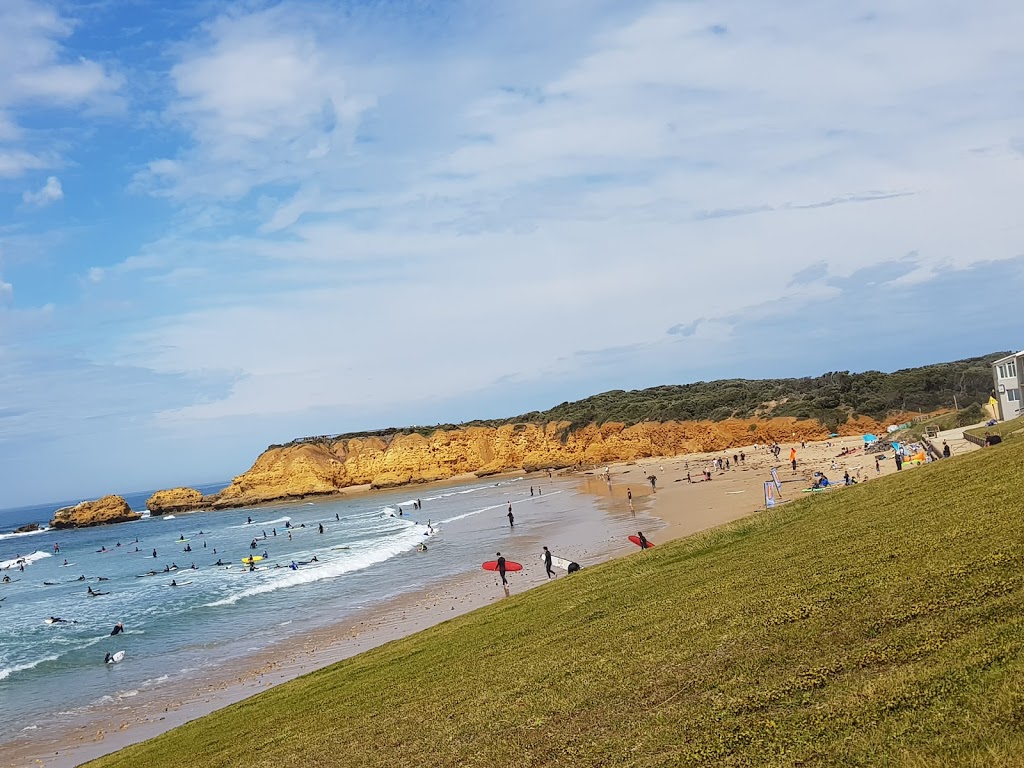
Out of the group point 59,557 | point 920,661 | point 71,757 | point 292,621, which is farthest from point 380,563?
point 59,557

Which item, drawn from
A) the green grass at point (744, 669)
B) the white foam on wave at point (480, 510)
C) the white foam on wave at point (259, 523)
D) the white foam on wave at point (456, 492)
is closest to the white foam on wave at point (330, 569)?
the white foam on wave at point (480, 510)

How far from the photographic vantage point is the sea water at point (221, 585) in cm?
2644

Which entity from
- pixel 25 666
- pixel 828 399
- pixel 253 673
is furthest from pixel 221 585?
pixel 828 399

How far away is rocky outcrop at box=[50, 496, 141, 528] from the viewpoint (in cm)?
13238

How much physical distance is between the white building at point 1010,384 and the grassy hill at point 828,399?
24.0 m

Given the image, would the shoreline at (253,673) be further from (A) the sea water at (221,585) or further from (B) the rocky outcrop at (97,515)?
(B) the rocky outcrop at (97,515)

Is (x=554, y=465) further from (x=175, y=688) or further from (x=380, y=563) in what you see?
(x=175, y=688)

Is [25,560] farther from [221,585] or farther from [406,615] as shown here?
[406,615]

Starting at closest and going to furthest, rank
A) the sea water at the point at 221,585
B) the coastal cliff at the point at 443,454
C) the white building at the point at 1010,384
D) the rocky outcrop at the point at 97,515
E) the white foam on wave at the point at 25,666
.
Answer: the sea water at the point at 221,585 < the white foam on wave at the point at 25,666 < the white building at the point at 1010,384 < the coastal cliff at the point at 443,454 < the rocky outcrop at the point at 97,515

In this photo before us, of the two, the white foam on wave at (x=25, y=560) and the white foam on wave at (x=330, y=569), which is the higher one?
the white foam on wave at (x=25, y=560)

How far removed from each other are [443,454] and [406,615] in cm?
9219

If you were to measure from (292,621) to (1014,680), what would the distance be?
29987mm

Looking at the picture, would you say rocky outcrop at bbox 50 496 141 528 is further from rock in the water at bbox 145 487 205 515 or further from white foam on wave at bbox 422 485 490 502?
white foam on wave at bbox 422 485 490 502

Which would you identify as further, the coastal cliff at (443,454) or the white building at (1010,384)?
the coastal cliff at (443,454)
